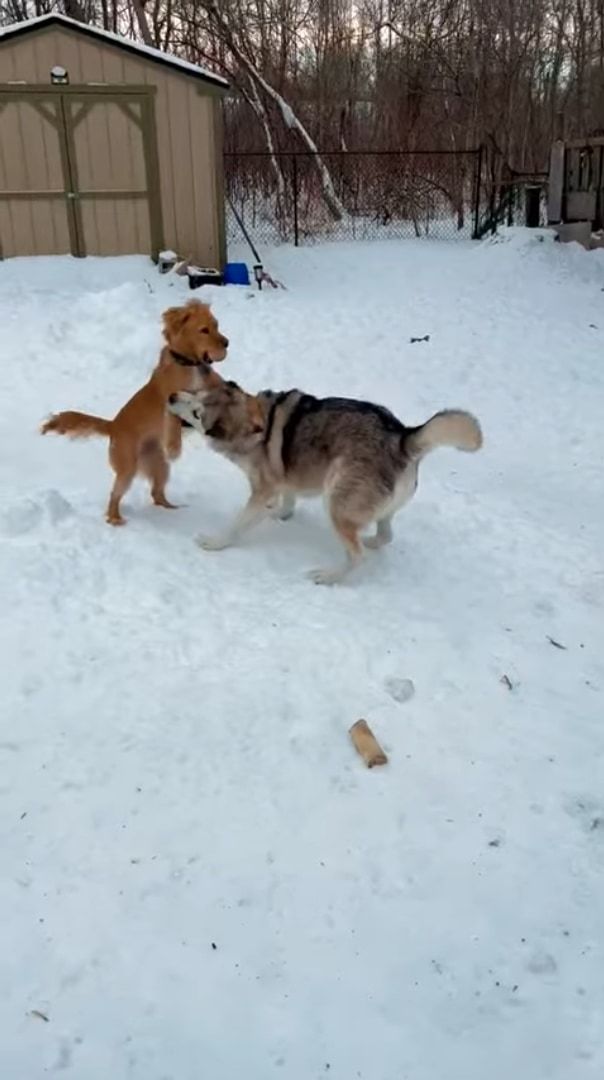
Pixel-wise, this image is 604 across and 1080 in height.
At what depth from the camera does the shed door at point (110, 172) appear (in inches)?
476

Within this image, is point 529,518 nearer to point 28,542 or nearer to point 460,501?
point 460,501

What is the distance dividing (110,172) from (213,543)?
9789mm

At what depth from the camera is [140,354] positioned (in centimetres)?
898

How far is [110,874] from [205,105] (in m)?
12.5

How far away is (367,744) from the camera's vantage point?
3.16 m

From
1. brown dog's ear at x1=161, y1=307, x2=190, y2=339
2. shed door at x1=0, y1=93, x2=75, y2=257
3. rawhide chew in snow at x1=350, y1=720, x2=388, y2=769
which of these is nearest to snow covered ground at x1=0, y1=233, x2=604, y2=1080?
rawhide chew in snow at x1=350, y1=720, x2=388, y2=769

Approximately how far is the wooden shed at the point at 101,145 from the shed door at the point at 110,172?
0.05 ft

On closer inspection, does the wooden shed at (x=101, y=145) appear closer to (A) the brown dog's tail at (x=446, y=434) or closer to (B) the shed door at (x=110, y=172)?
(B) the shed door at (x=110, y=172)

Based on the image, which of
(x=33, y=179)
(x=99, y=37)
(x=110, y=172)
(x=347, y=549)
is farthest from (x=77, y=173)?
(x=347, y=549)

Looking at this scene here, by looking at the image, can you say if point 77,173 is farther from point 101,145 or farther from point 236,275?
point 236,275

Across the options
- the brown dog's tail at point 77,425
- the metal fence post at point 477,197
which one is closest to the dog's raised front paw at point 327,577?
the brown dog's tail at point 77,425

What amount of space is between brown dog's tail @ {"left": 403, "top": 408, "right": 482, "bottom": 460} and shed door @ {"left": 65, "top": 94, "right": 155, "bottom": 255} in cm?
980

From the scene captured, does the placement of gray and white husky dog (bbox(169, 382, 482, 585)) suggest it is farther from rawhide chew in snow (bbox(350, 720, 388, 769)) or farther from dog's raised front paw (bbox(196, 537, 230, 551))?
rawhide chew in snow (bbox(350, 720, 388, 769))

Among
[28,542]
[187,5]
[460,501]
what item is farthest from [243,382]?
[187,5]
